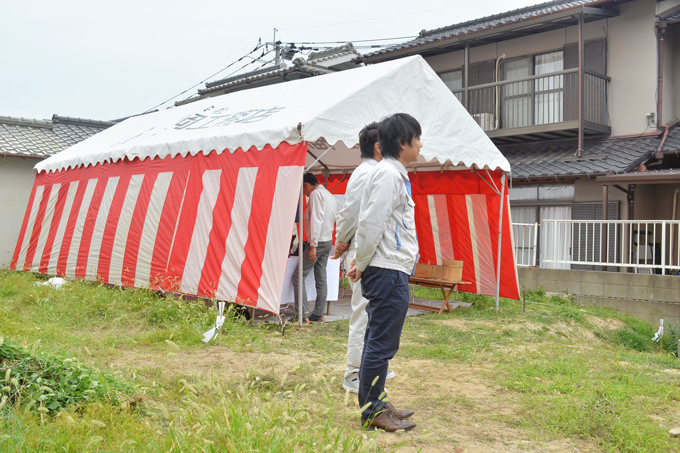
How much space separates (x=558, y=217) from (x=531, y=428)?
1032cm

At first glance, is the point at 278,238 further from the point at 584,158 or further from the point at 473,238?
the point at 584,158

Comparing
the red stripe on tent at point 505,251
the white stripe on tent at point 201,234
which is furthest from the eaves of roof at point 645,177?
the white stripe on tent at point 201,234

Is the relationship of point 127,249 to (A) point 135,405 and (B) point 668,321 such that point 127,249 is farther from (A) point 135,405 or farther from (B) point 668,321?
(B) point 668,321

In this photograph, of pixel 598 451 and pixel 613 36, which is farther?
pixel 613 36

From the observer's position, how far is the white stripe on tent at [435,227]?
31.7 ft

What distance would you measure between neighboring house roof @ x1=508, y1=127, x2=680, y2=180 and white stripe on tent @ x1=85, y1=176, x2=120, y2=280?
7891mm

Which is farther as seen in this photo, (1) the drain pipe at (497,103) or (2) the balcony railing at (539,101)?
(1) the drain pipe at (497,103)

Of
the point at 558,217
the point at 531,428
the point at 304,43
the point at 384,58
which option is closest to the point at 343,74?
the point at 531,428

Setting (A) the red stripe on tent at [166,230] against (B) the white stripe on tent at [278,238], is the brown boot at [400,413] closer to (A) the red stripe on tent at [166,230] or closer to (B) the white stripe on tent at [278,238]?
(B) the white stripe on tent at [278,238]

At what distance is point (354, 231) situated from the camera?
12.1ft

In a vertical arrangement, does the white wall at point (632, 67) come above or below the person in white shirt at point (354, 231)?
above

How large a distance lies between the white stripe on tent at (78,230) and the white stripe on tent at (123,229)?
112cm

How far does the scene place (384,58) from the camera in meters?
16.2

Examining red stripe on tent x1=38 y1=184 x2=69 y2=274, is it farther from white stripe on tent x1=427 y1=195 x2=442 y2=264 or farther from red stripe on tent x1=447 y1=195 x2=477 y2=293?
red stripe on tent x1=447 y1=195 x2=477 y2=293
